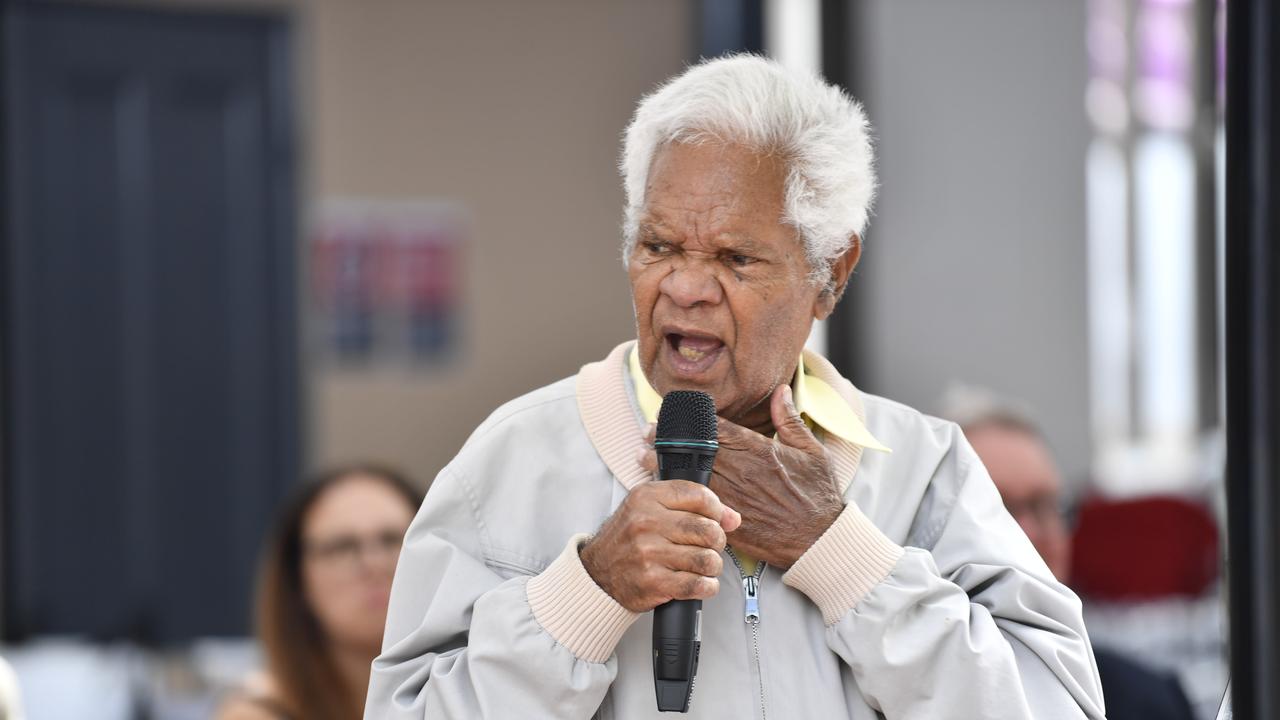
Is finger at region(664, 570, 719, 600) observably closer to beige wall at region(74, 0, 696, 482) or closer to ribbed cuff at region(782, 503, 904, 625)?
ribbed cuff at region(782, 503, 904, 625)

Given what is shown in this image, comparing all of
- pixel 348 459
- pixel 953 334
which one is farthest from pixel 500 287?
pixel 953 334

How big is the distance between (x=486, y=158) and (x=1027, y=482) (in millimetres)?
2899

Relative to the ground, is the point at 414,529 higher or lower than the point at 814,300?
lower

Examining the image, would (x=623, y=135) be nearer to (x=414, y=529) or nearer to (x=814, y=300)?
(x=814, y=300)

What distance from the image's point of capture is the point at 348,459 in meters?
5.02

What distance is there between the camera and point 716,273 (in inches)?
50.9

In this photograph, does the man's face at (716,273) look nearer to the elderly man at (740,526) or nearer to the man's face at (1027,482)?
the elderly man at (740,526)

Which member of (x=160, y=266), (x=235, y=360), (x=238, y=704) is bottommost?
(x=238, y=704)

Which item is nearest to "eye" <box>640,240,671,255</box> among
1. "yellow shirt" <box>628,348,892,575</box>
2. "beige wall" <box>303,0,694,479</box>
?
"yellow shirt" <box>628,348,892,575</box>

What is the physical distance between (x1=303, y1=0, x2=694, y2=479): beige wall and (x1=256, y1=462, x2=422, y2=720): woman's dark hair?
2186 mm

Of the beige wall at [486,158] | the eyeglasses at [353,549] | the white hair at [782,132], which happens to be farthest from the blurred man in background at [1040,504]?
the beige wall at [486,158]

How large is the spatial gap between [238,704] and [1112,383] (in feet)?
15.1

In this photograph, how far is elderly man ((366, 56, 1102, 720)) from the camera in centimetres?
122

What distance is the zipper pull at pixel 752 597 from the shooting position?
4.23 feet
